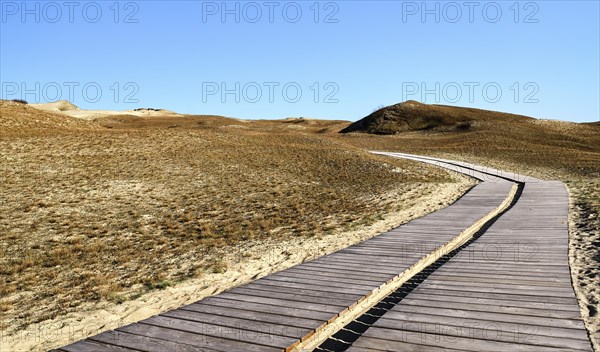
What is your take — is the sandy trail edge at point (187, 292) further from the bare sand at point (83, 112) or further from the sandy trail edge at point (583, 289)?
the bare sand at point (83, 112)

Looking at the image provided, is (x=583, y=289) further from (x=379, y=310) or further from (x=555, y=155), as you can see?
(x=555, y=155)

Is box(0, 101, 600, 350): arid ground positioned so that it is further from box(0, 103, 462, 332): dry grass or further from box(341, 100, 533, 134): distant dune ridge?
box(341, 100, 533, 134): distant dune ridge

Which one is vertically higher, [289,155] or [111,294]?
[289,155]

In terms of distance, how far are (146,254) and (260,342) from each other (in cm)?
825

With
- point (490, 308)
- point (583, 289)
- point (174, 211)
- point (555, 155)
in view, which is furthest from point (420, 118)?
point (490, 308)

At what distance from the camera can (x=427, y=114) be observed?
92938mm

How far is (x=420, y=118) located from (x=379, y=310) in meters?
88.4

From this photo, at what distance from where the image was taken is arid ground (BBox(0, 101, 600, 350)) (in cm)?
956

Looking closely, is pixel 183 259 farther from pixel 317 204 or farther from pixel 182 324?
pixel 317 204

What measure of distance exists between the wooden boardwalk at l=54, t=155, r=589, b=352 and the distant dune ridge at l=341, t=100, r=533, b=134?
73.5 m

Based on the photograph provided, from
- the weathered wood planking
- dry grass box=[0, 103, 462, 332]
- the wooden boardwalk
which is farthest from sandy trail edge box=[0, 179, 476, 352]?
the weathered wood planking

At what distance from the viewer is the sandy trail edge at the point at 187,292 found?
7766mm

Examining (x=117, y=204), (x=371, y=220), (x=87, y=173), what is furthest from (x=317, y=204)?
(x=87, y=173)

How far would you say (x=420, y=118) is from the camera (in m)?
91.5
